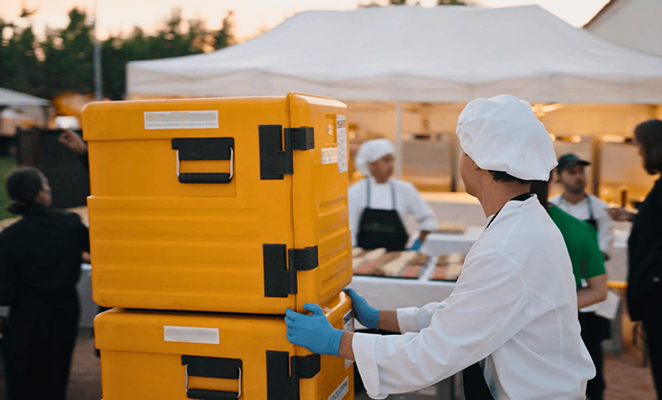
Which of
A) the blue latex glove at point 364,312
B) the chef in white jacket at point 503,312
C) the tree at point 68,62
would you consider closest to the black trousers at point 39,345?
the blue latex glove at point 364,312

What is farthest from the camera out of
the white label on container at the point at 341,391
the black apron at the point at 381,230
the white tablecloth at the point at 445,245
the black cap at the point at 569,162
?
the white tablecloth at the point at 445,245

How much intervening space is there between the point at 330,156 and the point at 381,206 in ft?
9.84

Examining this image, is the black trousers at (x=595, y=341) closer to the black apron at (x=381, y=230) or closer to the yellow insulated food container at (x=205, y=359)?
the black apron at (x=381, y=230)

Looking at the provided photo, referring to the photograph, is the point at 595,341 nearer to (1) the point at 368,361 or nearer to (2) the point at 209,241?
(1) the point at 368,361

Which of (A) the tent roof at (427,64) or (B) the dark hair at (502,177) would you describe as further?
(A) the tent roof at (427,64)

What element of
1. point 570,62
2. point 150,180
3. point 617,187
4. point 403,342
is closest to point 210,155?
point 150,180

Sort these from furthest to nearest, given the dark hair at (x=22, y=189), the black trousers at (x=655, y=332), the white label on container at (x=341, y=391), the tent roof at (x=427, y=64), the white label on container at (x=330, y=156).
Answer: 1. the tent roof at (x=427, y=64)
2. the dark hair at (x=22, y=189)
3. the black trousers at (x=655, y=332)
4. the white label on container at (x=341, y=391)
5. the white label on container at (x=330, y=156)

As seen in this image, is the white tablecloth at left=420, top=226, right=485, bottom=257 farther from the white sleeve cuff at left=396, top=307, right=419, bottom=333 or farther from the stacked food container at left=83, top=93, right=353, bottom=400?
the stacked food container at left=83, top=93, right=353, bottom=400

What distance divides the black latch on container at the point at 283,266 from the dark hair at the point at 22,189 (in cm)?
218

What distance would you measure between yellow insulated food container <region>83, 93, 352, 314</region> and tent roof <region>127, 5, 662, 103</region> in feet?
14.1

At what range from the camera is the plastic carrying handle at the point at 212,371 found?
1.55 metres

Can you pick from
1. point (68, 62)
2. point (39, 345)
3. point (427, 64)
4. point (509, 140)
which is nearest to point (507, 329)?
point (509, 140)

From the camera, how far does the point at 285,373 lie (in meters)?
1.50

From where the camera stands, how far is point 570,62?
5848 millimetres
